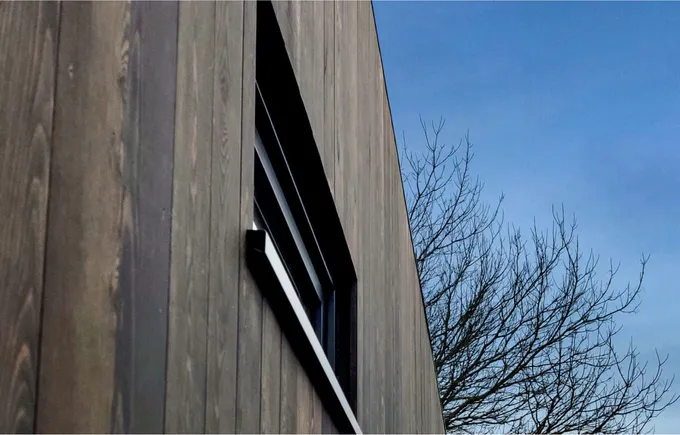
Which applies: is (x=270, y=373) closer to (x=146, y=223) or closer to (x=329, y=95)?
(x=146, y=223)

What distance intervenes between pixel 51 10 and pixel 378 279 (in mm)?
2814

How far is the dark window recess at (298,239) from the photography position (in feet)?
6.56

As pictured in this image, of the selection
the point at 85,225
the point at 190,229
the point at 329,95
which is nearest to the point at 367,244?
the point at 329,95

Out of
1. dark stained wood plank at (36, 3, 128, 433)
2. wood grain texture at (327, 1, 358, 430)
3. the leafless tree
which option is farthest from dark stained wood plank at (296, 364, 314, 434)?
the leafless tree

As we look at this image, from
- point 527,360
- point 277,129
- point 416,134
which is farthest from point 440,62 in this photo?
point 277,129

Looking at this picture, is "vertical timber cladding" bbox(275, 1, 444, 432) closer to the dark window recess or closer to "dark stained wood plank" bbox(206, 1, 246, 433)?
the dark window recess

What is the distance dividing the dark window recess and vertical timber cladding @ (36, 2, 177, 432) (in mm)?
492

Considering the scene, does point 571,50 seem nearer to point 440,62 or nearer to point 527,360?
point 440,62

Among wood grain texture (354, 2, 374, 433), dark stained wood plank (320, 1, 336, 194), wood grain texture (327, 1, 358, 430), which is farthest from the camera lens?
wood grain texture (354, 2, 374, 433)

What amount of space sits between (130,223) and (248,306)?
58 centimetres

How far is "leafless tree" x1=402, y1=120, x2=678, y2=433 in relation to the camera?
1030 centimetres

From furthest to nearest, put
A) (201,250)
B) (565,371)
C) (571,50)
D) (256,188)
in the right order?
1. (571,50)
2. (565,371)
3. (256,188)
4. (201,250)

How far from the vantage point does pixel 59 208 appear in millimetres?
1057

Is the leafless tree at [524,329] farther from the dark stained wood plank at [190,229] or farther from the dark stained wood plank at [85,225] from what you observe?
the dark stained wood plank at [85,225]
